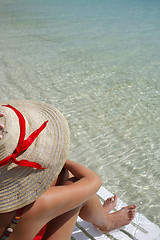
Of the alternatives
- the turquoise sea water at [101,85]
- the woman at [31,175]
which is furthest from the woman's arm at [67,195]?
the turquoise sea water at [101,85]

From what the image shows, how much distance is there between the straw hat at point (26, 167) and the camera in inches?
55.5

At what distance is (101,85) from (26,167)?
3.90 meters

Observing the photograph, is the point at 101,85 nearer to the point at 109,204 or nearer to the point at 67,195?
the point at 109,204

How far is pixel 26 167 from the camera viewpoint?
1.45 metres

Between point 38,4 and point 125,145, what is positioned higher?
point 38,4

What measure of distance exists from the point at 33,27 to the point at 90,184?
8.67 metres

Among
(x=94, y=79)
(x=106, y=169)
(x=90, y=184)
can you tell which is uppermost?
(x=90, y=184)

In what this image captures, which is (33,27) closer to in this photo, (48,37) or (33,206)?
(48,37)

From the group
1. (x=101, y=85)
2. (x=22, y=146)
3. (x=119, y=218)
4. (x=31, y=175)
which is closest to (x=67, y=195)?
(x=31, y=175)

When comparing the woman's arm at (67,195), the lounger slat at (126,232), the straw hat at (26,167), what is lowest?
the lounger slat at (126,232)

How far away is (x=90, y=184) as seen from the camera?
1727mm

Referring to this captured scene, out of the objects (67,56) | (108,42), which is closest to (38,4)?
(108,42)

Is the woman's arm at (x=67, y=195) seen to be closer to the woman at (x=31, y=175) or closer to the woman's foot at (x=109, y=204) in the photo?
the woman at (x=31, y=175)

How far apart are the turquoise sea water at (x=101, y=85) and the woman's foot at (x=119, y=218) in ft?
1.10
